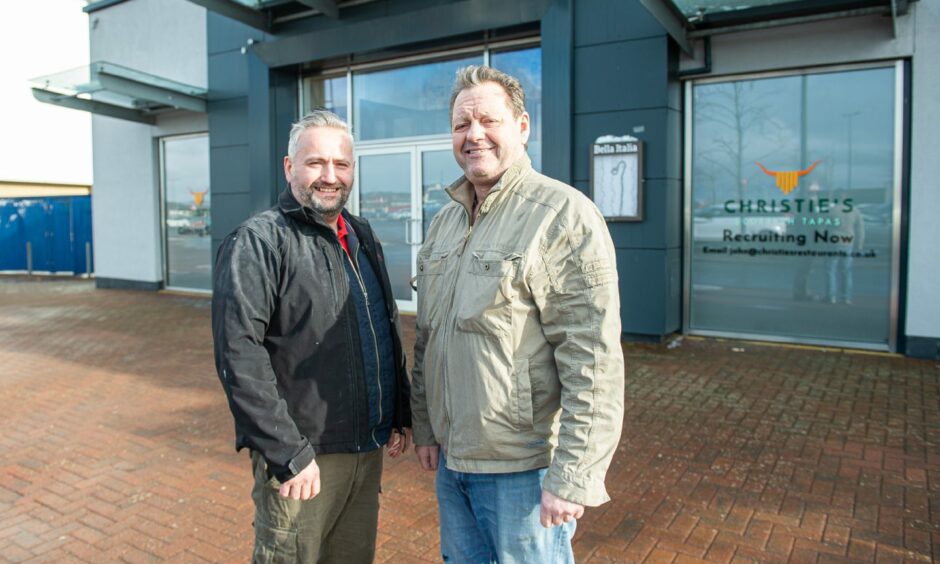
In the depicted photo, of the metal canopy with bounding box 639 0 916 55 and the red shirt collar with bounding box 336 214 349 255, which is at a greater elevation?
the metal canopy with bounding box 639 0 916 55

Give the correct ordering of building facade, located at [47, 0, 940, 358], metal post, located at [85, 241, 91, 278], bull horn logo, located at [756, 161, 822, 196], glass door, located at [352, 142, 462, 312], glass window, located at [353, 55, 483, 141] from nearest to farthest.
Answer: building facade, located at [47, 0, 940, 358], bull horn logo, located at [756, 161, 822, 196], glass window, located at [353, 55, 483, 141], glass door, located at [352, 142, 462, 312], metal post, located at [85, 241, 91, 278]

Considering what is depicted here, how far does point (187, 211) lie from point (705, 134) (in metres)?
9.37

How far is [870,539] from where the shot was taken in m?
3.25

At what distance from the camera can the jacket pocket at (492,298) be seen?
1.86 m

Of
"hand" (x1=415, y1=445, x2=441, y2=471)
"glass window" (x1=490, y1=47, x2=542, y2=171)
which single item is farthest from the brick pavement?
"glass window" (x1=490, y1=47, x2=542, y2=171)

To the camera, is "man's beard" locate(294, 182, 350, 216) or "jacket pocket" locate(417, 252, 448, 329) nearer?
"jacket pocket" locate(417, 252, 448, 329)

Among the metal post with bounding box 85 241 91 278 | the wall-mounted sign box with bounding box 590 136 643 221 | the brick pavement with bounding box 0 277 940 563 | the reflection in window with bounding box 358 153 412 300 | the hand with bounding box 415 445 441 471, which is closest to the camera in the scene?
the hand with bounding box 415 445 441 471

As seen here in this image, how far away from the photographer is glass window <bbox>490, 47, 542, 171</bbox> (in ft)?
29.0

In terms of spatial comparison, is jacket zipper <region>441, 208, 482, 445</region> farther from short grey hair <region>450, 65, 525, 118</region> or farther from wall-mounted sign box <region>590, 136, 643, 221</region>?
wall-mounted sign box <region>590, 136, 643, 221</region>

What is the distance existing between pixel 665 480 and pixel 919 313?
178 inches

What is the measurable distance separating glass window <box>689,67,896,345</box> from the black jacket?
→ 667cm

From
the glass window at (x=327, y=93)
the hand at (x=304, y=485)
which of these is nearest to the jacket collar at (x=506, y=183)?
the hand at (x=304, y=485)

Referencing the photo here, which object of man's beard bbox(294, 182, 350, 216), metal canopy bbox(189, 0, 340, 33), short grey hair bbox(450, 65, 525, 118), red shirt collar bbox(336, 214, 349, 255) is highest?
metal canopy bbox(189, 0, 340, 33)

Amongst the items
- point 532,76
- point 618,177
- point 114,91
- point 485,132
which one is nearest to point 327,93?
point 114,91
